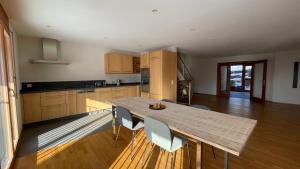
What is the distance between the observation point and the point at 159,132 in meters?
1.53

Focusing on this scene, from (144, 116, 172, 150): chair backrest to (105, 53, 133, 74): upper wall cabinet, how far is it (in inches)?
150

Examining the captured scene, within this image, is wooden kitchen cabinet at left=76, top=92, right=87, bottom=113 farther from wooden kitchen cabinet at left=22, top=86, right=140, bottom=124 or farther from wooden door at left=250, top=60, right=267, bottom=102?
wooden door at left=250, top=60, right=267, bottom=102

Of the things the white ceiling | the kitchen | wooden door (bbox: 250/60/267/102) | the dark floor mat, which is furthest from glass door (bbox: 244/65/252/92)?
the dark floor mat

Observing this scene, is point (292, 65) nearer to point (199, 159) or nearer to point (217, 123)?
point (217, 123)

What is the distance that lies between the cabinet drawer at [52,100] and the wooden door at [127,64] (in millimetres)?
2260

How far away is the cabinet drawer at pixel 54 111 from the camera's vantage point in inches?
141

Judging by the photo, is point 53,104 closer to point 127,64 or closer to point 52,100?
point 52,100

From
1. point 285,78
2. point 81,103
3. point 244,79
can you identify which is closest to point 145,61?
point 81,103

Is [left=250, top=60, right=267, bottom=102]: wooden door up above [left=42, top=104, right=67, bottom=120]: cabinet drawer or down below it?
above

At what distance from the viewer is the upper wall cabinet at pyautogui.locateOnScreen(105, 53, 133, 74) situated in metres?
4.99

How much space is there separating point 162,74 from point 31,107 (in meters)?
3.54

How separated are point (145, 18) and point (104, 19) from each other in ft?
2.52

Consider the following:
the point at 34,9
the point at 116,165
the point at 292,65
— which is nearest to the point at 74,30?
the point at 34,9

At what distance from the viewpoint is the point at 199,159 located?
1.31 meters
